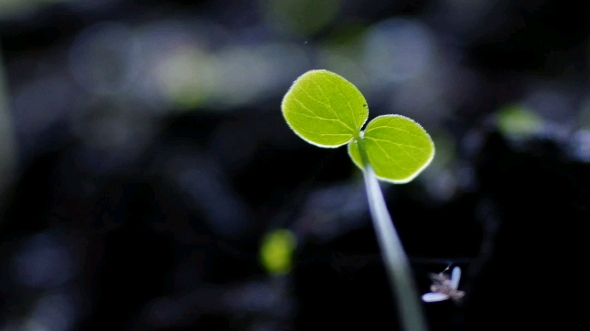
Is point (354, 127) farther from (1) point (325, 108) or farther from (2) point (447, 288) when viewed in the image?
(2) point (447, 288)

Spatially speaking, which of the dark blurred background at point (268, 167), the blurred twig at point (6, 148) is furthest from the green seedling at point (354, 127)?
the blurred twig at point (6, 148)

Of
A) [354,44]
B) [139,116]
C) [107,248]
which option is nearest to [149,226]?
[107,248]

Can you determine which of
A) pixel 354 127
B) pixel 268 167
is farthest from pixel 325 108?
pixel 268 167

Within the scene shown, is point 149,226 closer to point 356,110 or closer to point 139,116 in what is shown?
point 139,116

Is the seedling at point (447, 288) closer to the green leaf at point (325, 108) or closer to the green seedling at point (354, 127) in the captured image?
the green seedling at point (354, 127)

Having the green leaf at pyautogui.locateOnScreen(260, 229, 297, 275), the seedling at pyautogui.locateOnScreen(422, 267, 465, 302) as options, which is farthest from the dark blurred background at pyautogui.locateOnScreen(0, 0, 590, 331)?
the seedling at pyautogui.locateOnScreen(422, 267, 465, 302)
